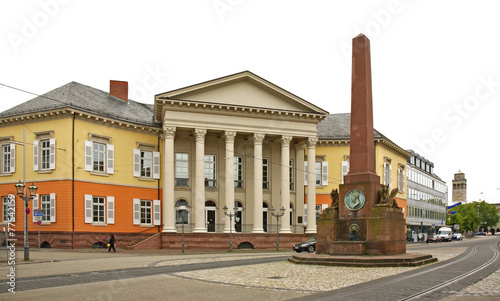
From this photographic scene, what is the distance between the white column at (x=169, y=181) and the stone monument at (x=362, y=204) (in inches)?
746

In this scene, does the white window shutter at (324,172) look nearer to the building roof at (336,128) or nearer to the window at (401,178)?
the building roof at (336,128)

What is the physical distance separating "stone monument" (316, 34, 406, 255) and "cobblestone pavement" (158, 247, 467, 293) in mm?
1935

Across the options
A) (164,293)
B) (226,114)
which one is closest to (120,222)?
(226,114)

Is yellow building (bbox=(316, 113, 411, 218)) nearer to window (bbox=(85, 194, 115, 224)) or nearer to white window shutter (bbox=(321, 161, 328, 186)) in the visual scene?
white window shutter (bbox=(321, 161, 328, 186))

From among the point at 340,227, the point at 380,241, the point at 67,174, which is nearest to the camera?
the point at 380,241

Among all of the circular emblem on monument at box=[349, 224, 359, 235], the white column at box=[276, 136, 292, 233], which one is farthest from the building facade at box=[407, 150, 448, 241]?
the circular emblem on monument at box=[349, 224, 359, 235]

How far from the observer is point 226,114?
40.2m

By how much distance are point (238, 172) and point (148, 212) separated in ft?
25.7

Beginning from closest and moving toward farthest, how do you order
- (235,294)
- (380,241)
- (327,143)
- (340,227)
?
(235,294)
(380,241)
(340,227)
(327,143)

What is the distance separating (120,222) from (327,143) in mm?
21077

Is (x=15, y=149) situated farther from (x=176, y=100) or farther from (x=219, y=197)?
(x=219, y=197)

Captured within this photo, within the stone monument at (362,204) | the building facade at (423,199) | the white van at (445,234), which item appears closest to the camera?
the stone monument at (362,204)

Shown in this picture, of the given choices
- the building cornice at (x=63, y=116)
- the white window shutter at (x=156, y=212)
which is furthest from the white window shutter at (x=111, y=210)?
the building cornice at (x=63, y=116)

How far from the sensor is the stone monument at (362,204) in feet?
63.8
